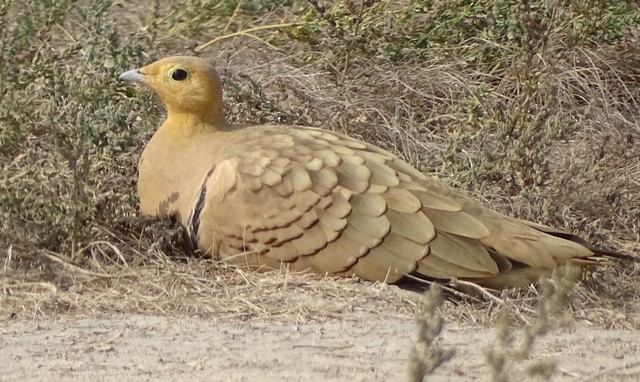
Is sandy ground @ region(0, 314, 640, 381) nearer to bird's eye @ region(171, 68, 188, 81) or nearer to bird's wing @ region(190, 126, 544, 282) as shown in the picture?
bird's wing @ region(190, 126, 544, 282)

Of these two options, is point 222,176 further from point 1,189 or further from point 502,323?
point 502,323


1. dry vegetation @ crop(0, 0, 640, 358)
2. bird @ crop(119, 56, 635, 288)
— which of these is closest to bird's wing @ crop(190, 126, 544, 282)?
bird @ crop(119, 56, 635, 288)

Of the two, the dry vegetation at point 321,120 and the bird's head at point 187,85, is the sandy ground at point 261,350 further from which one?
the bird's head at point 187,85

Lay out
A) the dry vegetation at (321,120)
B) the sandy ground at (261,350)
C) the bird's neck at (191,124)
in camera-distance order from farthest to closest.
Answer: the bird's neck at (191,124), the dry vegetation at (321,120), the sandy ground at (261,350)

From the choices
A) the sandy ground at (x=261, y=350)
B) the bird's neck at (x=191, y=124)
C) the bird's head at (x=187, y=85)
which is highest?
the bird's head at (x=187, y=85)

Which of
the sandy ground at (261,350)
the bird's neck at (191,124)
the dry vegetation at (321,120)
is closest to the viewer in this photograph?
the sandy ground at (261,350)

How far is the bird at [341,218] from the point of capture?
5.08 metres

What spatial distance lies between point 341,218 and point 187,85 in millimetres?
1095

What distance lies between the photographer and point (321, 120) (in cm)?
680

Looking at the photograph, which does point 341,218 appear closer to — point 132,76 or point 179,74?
point 179,74

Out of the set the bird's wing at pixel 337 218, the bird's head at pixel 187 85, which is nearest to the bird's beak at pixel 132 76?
the bird's head at pixel 187 85

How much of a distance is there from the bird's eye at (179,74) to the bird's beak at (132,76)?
0.15 m

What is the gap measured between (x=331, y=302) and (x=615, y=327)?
1039 mm

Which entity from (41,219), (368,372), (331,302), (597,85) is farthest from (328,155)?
(597,85)
